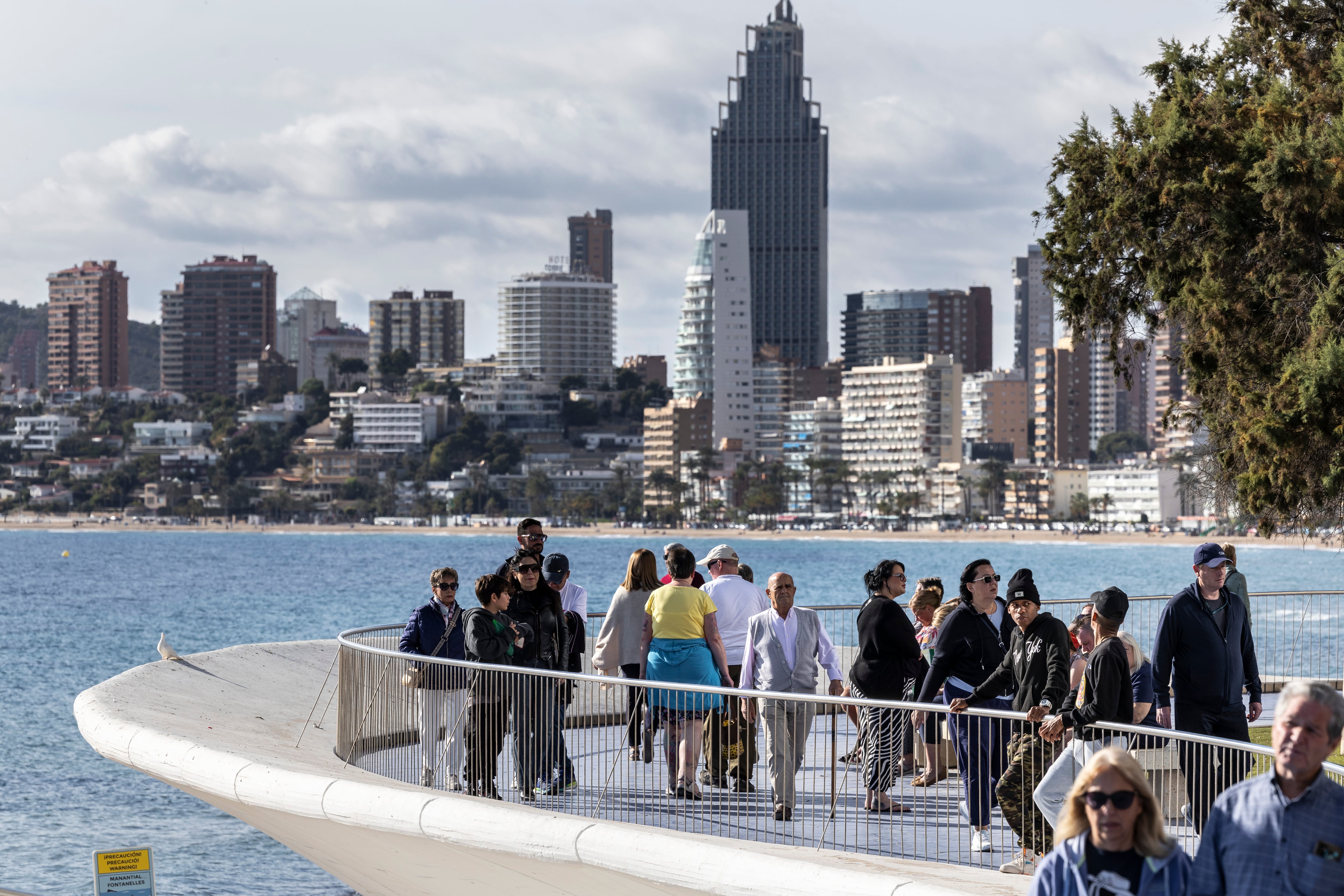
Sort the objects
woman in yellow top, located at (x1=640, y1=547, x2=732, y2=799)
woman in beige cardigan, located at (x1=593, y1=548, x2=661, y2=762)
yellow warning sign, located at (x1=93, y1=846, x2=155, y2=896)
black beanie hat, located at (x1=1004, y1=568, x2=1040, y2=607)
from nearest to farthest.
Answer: black beanie hat, located at (x1=1004, y1=568, x2=1040, y2=607)
yellow warning sign, located at (x1=93, y1=846, x2=155, y2=896)
woman in yellow top, located at (x1=640, y1=547, x2=732, y2=799)
woman in beige cardigan, located at (x1=593, y1=548, x2=661, y2=762)

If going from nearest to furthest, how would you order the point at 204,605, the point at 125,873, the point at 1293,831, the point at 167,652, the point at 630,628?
1. the point at 1293,831
2. the point at 125,873
3. the point at 630,628
4. the point at 167,652
5. the point at 204,605

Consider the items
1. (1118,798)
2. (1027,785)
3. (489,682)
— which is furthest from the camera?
(489,682)

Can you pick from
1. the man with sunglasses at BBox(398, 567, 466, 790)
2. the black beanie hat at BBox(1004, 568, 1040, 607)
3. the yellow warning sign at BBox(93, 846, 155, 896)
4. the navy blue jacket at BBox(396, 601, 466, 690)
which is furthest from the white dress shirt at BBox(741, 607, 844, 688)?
the yellow warning sign at BBox(93, 846, 155, 896)

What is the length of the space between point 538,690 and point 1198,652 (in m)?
4.10

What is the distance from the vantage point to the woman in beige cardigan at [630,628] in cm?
1105

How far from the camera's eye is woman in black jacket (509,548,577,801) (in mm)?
10141

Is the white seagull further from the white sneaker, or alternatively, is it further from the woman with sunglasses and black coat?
the white sneaker

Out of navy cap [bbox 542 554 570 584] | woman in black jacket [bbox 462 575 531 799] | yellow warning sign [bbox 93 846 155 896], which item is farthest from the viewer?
navy cap [bbox 542 554 570 584]

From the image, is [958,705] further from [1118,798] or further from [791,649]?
[1118,798]

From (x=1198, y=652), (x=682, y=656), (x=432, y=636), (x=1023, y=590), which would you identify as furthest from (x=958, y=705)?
(x=432, y=636)

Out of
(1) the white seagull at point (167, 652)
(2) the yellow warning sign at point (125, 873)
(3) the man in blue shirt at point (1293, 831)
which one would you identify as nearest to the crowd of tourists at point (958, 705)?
(3) the man in blue shirt at point (1293, 831)

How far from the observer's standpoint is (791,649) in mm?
9977

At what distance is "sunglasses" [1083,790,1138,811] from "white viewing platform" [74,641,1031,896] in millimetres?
3283

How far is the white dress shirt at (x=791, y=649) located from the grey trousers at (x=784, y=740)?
1.23 feet
